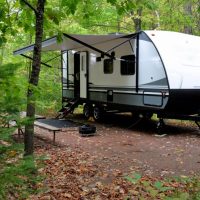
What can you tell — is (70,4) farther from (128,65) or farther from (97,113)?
(97,113)

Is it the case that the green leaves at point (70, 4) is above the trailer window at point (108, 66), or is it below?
above

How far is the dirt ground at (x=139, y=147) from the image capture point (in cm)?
682

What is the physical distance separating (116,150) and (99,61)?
564cm

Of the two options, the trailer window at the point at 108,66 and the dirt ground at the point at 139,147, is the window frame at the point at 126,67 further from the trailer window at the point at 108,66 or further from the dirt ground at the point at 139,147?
the dirt ground at the point at 139,147

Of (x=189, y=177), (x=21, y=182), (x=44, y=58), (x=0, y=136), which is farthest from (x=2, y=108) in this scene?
(x=44, y=58)

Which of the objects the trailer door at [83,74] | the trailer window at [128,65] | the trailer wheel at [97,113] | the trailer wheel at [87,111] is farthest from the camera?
the trailer wheel at [87,111]

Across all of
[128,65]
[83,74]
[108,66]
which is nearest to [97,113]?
[83,74]

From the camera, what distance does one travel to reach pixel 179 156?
7.80 meters

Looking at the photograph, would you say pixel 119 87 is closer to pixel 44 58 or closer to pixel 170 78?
pixel 170 78

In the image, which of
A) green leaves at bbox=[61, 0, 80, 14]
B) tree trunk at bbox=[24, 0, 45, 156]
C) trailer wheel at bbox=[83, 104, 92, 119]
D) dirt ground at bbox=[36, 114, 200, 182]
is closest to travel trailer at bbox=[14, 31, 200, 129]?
trailer wheel at bbox=[83, 104, 92, 119]

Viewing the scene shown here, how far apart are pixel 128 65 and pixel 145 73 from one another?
1039mm

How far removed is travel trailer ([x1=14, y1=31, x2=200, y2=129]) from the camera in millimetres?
10258

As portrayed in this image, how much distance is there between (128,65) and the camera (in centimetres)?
1191

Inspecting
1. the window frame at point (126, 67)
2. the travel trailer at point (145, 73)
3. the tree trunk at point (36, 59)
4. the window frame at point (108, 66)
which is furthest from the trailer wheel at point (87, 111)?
the tree trunk at point (36, 59)
